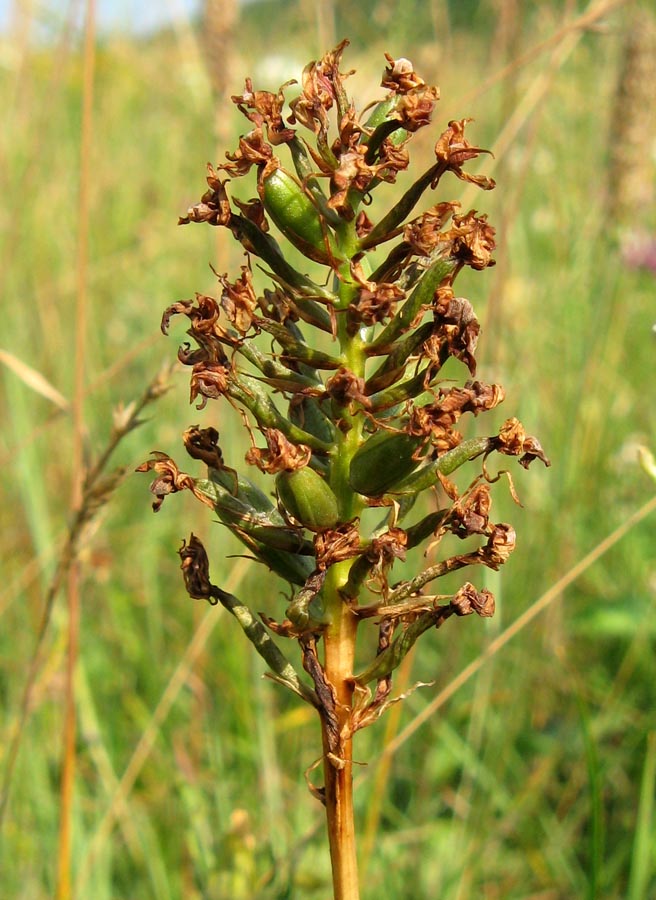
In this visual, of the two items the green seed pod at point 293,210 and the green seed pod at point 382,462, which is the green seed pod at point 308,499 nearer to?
the green seed pod at point 382,462

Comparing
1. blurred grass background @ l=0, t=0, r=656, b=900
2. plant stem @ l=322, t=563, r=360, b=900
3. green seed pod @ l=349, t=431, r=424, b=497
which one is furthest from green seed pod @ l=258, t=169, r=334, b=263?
blurred grass background @ l=0, t=0, r=656, b=900

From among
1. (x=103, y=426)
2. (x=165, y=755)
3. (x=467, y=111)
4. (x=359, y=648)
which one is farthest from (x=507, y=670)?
(x=467, y=111)

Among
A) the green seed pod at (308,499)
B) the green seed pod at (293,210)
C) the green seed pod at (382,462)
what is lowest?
the green seed pod at (308,499)

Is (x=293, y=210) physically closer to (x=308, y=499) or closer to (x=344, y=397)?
(x=344, y=397)

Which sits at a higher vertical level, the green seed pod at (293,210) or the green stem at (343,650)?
the green seed pod at (293,210)

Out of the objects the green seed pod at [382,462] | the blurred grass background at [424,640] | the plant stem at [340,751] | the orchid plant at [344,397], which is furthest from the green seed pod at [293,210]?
the blurred grass background at [424,640]

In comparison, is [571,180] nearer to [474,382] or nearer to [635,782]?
[635,782]

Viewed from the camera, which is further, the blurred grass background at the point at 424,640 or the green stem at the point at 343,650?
the blurred grass background at the point at 424,640

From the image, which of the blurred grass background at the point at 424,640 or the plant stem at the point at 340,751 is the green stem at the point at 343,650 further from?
the blurred grass background at the point at 424,640

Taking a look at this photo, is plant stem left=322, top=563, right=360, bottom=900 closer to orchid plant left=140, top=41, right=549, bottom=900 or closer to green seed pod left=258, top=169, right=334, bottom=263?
orchid plant left=140, top=41, right=549, bottom=900
